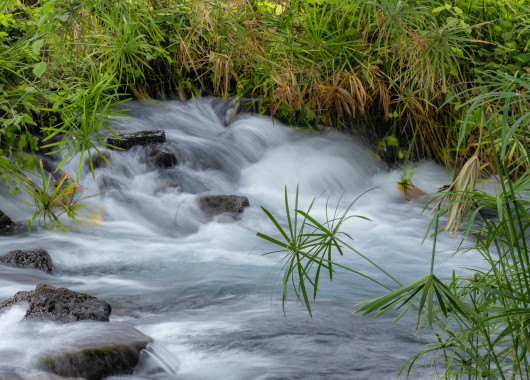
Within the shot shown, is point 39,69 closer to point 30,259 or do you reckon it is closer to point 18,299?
point 30,259

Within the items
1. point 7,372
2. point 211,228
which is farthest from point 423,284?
point 211,228

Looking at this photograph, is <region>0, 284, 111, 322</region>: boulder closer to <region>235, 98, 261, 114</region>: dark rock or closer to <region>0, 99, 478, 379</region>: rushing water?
<region>0, 99, 478, 379</region>: rushing water

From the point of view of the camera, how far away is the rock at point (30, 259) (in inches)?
124

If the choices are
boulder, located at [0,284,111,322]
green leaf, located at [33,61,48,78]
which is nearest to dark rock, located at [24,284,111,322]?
boulder, located at [0,284,111,322]

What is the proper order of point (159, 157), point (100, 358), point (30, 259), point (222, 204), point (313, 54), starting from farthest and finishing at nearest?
1. point (313, 54)
2. point (159, 157)
3. point (222, 204)
4. point (30, 259)
5. point (100, 358)

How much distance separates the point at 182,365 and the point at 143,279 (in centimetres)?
106

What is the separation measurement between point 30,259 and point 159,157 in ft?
5.94

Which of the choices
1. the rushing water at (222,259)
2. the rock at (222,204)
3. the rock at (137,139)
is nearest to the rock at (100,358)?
the rushing water at (222,259)

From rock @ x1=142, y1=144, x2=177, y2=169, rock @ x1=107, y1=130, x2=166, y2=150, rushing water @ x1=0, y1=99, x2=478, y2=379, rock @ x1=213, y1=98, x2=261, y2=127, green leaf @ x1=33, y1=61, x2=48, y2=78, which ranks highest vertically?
green leaf @ x1=33, y1=61, x2=48, y2=78

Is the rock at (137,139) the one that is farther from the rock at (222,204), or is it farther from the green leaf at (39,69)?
the green leaf at (39,69)

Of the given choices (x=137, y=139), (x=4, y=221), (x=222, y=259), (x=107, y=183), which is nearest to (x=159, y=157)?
(x=137, y=139)

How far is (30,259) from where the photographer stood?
3189mm

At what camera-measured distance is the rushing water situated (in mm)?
2197

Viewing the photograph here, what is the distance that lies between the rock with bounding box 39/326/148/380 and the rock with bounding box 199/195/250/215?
224 cm
